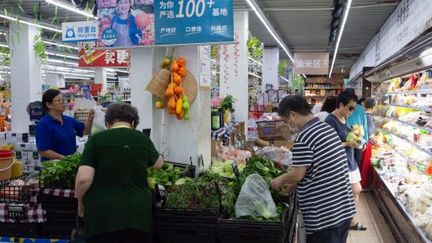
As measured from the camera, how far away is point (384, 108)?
1068 cm

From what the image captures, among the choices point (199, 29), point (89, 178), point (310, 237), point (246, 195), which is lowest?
point (310, 237)

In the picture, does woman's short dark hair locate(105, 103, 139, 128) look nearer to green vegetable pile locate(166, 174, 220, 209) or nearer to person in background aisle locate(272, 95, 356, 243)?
green vegetable pile locate(166, 174, 220, 209)

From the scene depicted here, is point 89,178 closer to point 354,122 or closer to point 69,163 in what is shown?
point 69,163

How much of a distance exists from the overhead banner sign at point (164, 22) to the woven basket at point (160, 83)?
297mm

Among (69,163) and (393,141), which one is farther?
(393,141)

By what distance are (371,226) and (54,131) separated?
479cm

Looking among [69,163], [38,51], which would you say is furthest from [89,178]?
[38,51]

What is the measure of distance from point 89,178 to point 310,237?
1584 millimetres

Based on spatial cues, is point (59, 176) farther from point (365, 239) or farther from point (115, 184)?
point (365, 239)

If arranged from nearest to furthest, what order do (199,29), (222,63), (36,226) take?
(36,226) < (199,29) < (222,63)

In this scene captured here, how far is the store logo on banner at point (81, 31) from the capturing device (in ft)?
31.9

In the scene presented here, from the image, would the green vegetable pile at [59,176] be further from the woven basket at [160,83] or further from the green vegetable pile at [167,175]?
the woven basket at [160,83]

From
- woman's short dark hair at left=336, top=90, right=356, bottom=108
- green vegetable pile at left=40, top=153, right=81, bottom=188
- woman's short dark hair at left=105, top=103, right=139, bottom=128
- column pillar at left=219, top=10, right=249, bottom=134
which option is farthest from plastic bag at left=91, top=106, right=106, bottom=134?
column pillar at left=219, top=10, right=249, bottom=134

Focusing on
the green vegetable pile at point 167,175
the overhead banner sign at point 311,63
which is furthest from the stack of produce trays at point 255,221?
the overhead banner sign at point 311,63
